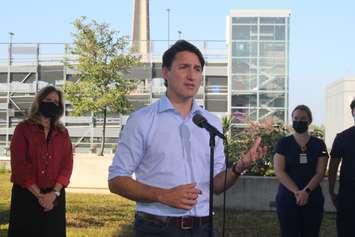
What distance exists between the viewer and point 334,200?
6.44m

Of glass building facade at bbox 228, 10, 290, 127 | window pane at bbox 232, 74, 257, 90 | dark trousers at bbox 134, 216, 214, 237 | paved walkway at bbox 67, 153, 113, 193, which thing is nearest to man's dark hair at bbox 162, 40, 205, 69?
dark trousers at bbox 134, 216, 214, 237

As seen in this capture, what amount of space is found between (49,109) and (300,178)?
2.73 metres

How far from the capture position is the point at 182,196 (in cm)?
336

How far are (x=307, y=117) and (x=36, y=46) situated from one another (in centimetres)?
4274

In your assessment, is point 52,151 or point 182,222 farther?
point 52,151

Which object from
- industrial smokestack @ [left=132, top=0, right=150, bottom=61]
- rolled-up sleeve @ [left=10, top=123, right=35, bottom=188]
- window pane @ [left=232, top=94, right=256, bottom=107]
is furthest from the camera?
industrial smokestack @ [left=132, top=0, right=150, bottom=61]

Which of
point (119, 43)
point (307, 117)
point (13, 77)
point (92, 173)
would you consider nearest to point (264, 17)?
point (119, 43)

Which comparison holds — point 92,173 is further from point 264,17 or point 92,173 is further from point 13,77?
point 13,77

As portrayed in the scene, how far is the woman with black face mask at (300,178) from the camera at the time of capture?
265 inches

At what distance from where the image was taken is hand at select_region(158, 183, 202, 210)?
3.36m

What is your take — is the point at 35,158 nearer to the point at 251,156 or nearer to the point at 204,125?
the point at 204,125

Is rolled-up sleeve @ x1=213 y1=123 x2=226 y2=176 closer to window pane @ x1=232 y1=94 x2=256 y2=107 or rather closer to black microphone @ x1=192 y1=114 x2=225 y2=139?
black microphone @ x1=192 y1=114 x2=225 y2=139

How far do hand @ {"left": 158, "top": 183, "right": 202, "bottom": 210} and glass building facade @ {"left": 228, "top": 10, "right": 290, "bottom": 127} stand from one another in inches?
1478

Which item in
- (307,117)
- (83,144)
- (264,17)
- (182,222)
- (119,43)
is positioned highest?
(264,17)
